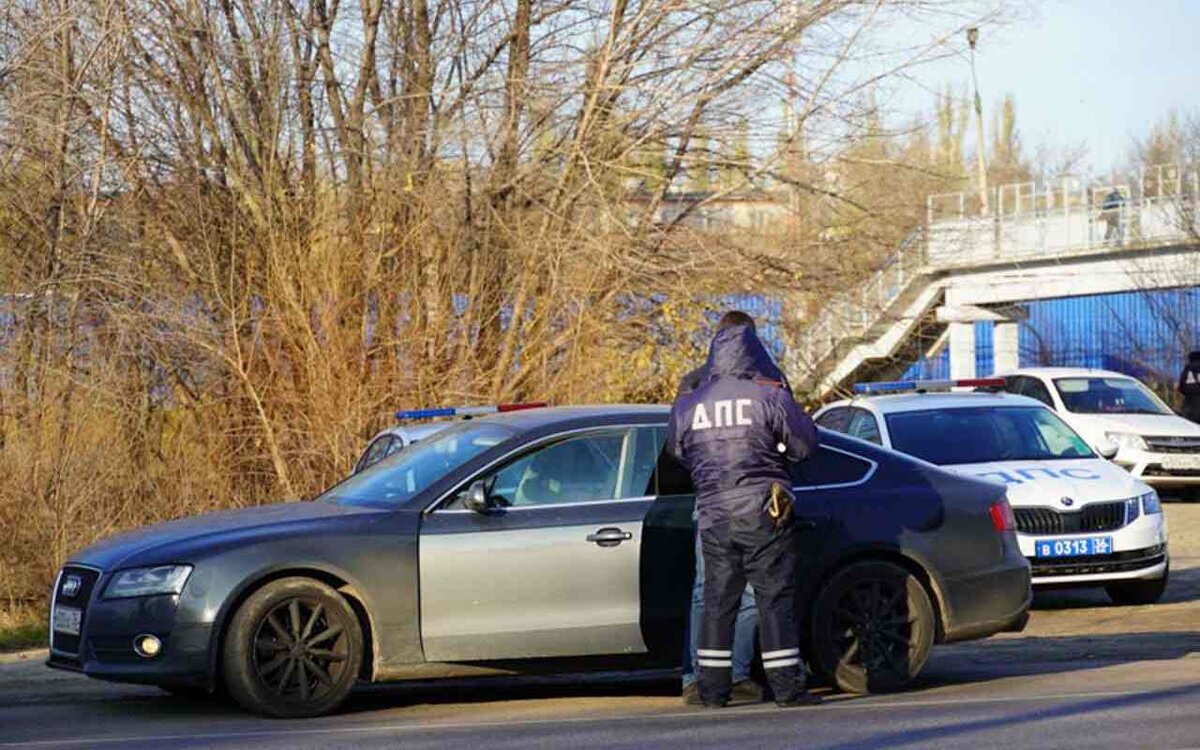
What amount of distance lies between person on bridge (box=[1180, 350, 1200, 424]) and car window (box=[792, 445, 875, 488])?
66.5 feet

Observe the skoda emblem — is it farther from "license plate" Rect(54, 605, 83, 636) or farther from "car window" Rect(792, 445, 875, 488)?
"car window" Rect(792, 445, 875, 488)

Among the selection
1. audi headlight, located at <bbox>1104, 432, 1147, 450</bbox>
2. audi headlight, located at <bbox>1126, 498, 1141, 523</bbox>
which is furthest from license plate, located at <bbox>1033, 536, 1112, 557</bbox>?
audi headlight, located at <bbox>1104, 432, 1147, 450</bbox>

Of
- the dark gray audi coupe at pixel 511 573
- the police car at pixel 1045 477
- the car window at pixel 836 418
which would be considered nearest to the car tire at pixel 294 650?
the dark gray audi coupe at pixel 511 573

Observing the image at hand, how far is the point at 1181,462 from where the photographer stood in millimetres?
23250

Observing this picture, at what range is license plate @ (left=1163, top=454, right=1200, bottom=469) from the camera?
76.3 feet

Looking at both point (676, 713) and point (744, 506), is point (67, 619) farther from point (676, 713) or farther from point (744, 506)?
A: point (744, 506)

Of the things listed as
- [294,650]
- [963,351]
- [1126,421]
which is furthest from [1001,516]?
[963,351]

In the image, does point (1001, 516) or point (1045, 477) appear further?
point (1045, 477)

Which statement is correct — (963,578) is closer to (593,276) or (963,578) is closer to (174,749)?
(174,749)

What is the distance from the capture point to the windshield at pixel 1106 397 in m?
23.9

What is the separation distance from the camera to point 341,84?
778 inches

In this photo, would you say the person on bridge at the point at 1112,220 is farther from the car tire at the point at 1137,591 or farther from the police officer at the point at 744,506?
the police officer at the point at 744,506

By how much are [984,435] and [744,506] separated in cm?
614

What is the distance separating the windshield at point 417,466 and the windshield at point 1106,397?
49.4 feet
